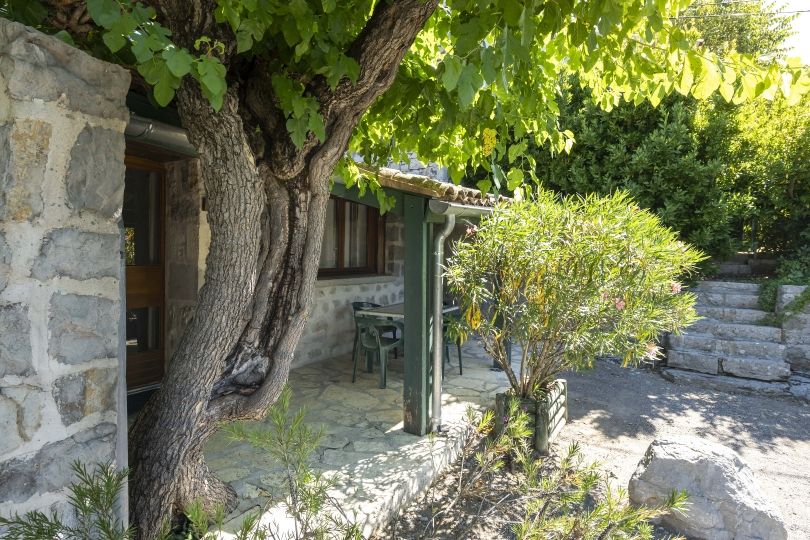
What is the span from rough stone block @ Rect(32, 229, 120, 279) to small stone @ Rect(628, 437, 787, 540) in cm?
324

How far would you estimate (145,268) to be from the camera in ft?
13.5

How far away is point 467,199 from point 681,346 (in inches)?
187

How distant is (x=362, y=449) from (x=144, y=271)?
7.88ft

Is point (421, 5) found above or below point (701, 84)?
above

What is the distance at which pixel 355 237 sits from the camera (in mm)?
6902

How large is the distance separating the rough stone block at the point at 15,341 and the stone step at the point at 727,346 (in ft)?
22.1

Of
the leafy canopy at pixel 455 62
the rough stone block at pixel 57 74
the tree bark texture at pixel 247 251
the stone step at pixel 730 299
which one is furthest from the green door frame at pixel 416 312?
the stone step at pixel 730 299

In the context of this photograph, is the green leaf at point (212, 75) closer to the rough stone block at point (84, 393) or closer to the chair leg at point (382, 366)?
the rough stone block at point (84, 393)

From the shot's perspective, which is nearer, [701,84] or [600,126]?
[701,84]

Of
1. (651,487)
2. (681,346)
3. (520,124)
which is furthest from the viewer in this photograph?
(681,346)

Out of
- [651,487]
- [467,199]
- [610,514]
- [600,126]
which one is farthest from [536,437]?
[600,126]

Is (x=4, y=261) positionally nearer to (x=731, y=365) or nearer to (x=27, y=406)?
(x=27, y=406)

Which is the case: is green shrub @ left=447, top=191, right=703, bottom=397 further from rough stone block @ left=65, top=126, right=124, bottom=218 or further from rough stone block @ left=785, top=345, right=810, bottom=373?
rough stone block @ left=785, top=345, right=810, bottom=373

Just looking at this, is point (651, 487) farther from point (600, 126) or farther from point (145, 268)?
point (600, 126)
